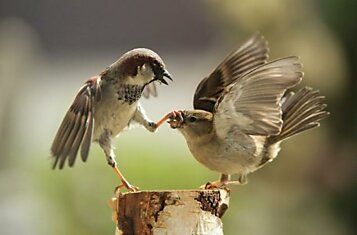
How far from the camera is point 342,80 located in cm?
390

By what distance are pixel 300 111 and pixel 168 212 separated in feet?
2.02

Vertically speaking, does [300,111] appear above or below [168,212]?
above

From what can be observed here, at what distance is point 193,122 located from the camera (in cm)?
201

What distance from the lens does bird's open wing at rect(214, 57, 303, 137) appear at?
76.5 inches

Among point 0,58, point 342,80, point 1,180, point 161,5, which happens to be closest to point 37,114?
point 0,58

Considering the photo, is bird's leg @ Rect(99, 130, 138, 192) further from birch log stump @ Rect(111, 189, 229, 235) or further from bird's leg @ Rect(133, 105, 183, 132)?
birch log stump @ Rect(111, 189, 229, 235)

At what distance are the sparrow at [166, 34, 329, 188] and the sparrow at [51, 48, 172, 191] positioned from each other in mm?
87

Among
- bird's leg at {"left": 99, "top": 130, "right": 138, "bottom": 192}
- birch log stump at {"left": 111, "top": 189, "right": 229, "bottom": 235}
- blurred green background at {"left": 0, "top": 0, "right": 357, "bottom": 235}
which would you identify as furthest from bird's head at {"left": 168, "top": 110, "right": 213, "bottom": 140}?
blurred green background at {"left": 0, "top": 0, "right": 357, "bottom": 235}

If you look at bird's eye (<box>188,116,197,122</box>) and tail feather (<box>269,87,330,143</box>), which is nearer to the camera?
bird's eye (<box>188,116,197,122</box>)

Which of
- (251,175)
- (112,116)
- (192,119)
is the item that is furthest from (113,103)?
(251,175)

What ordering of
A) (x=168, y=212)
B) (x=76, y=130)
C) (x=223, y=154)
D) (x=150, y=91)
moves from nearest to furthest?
(x=168, y=212) < (x=76, y=130) < (x=223, y=154) < (x=150, y=91)

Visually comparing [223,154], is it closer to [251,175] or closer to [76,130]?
[76,130]

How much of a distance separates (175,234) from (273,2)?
2.35 metres

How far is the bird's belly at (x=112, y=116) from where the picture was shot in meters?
2.01
